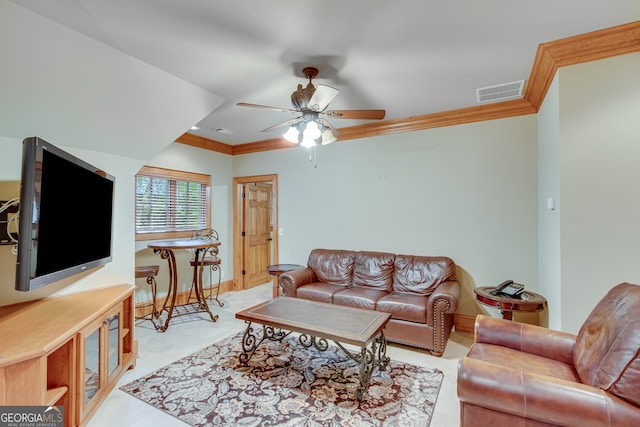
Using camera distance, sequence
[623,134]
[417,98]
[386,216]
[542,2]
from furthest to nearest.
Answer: [386,216], [417,98], [623,134], [542,2]

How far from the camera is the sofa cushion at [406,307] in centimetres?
303

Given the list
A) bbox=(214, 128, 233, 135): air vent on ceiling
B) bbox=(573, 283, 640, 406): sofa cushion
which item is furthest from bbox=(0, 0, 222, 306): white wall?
bbox=(573, 283, 640, 406): sofa cushion

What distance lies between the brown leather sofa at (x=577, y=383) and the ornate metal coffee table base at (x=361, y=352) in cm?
82

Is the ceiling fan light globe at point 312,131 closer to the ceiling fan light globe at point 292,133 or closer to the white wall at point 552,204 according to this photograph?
the ceiling fan light globe at point 292,133

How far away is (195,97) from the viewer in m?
2.97

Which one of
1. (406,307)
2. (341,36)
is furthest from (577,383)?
(341,36)

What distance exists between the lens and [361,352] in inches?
91.9

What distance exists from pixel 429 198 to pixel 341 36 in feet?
7.90

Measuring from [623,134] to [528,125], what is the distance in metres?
1.27

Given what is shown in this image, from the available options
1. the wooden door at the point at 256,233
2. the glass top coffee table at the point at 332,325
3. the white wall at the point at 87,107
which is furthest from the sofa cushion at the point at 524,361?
the wooden door at the point at 256,233

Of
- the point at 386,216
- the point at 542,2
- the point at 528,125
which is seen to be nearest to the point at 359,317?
the point at 386,216

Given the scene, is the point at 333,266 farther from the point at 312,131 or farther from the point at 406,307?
the point at 312,131

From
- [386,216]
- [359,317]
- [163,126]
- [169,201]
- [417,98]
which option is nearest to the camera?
[359,317]

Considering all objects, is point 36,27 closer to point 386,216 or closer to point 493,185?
point 386,216
